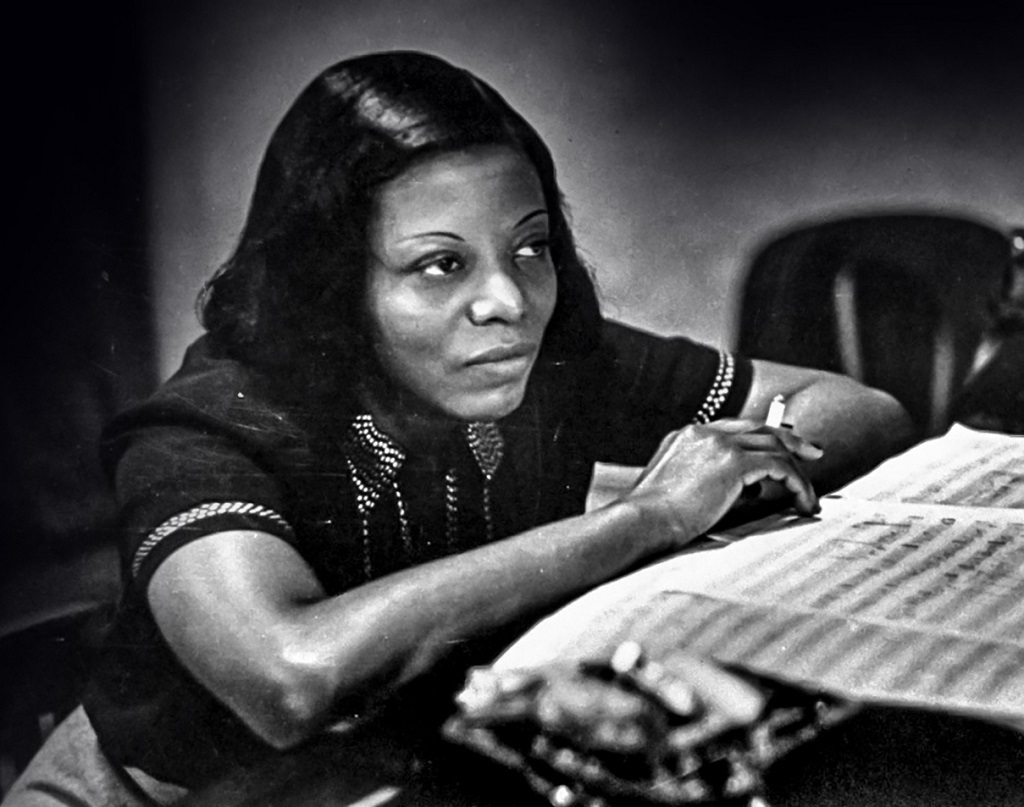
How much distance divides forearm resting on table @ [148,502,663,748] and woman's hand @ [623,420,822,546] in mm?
35

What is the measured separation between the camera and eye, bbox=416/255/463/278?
5.05 feet

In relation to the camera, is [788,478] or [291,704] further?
[788,478]

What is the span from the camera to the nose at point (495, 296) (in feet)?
5.08

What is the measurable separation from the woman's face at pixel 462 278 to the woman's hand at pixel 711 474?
0.20 metres

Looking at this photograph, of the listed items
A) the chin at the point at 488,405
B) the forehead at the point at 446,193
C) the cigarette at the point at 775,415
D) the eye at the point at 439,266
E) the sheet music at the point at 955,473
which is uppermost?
the forehead at the point at 446,193

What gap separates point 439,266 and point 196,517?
402 millimetres

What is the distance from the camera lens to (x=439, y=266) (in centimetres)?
154

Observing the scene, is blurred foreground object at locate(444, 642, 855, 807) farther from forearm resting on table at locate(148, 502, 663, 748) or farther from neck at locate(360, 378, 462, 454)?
neck at locate(360, 378, 462, 454)

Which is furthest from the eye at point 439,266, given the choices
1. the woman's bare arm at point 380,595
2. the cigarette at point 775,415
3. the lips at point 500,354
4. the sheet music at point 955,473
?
the sheet music at point 955,473

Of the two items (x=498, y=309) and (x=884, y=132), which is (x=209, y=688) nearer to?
(x=498, y=309)

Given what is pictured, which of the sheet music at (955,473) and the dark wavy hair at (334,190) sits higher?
the dark wavy hair at (334,190)

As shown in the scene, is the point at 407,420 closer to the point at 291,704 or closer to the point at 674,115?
the point at 291,704

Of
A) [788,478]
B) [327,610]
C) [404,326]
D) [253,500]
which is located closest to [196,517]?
[253,500]

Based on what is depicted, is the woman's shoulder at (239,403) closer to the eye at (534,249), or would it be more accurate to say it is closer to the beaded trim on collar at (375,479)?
the beaded trim on collar at (375,479)
